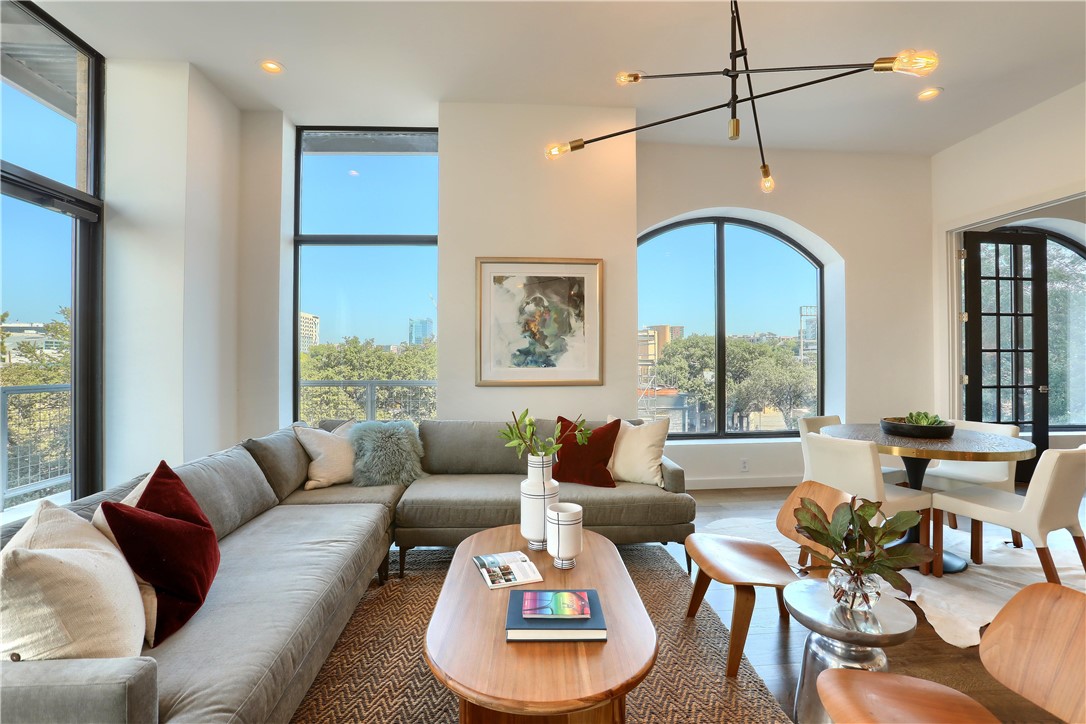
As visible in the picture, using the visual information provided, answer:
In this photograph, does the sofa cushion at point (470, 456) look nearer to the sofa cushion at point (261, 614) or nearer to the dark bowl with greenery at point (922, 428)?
the sofa cushion at point (261, 614)

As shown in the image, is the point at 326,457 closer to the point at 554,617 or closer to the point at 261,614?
the point at 261,614

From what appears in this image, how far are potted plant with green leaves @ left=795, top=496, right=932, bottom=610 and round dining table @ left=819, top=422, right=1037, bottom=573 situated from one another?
1.58 metres

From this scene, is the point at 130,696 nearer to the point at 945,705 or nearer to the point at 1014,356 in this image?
the point at 945,705

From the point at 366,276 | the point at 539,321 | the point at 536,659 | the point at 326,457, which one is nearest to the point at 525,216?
the point at 539,321

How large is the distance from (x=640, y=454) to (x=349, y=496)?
5.82 ft

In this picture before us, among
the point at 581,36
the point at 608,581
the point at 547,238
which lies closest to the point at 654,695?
the point at 608,581

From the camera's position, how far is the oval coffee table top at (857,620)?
126 cm

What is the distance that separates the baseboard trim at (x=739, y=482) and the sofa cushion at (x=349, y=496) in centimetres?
Result: 276

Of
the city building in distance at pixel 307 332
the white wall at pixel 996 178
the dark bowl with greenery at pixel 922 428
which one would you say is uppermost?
the white wall at pixel 996 178

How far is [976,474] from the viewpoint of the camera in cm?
321

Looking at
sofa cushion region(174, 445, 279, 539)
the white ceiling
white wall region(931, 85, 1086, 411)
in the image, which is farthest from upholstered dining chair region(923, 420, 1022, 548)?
sofa cushion region(174, 445, 279, 539)

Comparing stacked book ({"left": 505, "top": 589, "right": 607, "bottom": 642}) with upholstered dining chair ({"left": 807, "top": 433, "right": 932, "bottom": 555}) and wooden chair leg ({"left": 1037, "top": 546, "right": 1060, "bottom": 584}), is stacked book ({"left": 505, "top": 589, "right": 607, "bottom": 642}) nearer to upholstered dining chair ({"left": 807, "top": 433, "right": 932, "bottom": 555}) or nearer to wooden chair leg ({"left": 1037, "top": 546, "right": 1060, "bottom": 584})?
upholstered dining chair ({"left": 807, "top": 433, "right": 932, "bottom": 555})

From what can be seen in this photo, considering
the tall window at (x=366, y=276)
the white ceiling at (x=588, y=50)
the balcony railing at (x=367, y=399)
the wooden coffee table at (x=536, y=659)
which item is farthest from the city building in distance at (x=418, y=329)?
the wooden coffee table at (x=536, y=659)

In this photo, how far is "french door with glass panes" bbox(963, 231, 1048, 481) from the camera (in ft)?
14.1
